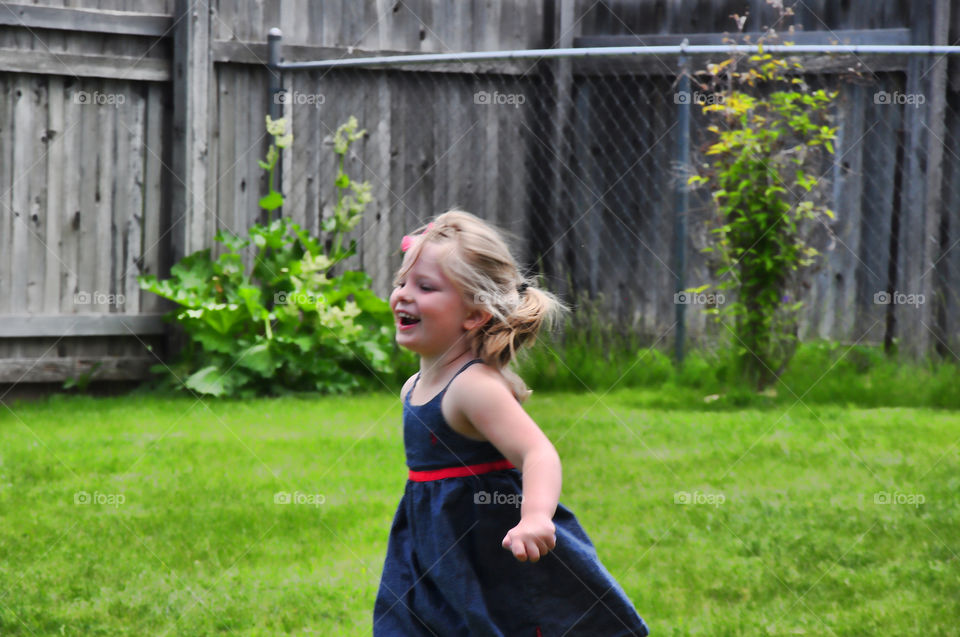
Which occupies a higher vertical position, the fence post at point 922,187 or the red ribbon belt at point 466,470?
the fence post at point 922,187

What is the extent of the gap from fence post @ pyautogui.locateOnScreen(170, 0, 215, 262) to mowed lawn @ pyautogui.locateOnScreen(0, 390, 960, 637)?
1.28 metres

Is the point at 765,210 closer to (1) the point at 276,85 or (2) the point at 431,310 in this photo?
(1) the point at 276,85

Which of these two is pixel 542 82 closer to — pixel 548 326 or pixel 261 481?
pixel 261 481

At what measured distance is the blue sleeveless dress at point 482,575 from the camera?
2.17 metres

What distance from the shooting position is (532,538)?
195 cm

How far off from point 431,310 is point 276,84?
478 centimetres

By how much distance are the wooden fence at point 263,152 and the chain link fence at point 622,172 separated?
0.05 ft

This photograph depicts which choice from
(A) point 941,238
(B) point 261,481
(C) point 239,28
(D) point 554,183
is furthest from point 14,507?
(A) point 941,238

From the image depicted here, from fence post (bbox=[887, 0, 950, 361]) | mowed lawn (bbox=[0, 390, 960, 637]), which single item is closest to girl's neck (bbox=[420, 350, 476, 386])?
mowed lawn (bbox=[0, 390, 960, 637])

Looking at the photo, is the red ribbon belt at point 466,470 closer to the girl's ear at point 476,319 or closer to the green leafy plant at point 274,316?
the girl's ear at point 476,319

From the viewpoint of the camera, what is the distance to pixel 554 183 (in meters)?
7.28

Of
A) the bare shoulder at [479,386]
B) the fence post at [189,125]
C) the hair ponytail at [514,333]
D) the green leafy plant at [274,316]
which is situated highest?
the fence post at [189,125]

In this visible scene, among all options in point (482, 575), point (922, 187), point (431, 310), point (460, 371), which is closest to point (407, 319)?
point (431, 310)

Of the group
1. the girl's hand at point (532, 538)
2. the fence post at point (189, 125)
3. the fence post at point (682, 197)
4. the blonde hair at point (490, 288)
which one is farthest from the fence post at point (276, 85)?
the girl's hand at point (532, 538)
